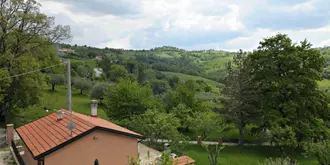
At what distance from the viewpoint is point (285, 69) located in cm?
2634

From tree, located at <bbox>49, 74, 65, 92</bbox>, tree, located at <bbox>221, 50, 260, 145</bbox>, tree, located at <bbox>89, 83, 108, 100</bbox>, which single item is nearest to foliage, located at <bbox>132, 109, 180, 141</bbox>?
tree, located at <bbox>221, 50, 260, 145</bbox>

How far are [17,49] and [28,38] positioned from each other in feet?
5.05

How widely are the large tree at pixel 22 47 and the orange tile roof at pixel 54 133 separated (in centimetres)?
1049

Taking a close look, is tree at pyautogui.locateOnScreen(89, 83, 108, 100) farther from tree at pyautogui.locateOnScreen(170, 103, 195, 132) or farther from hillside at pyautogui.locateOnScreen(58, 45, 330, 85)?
hillside at pyautogui.locateOnScreen(58, 45, 330, 85)

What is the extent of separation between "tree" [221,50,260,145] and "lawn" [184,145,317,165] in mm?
1894

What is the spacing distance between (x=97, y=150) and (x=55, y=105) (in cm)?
3060

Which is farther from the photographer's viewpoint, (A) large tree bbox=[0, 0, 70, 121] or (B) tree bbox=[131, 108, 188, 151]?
(A) large tree bbox=[0, 0, 70, 121]

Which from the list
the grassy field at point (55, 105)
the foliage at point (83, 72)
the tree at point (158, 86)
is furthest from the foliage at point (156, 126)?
the foliage at point (83, 72)

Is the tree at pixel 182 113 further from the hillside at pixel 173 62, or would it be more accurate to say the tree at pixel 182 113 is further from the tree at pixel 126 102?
the hillside at pixel 173 62

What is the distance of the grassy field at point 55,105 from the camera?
31694 millimetres

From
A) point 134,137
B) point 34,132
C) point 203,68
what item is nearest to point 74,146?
point 134,137

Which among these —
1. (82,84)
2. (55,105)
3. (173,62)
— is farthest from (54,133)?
(173,62)

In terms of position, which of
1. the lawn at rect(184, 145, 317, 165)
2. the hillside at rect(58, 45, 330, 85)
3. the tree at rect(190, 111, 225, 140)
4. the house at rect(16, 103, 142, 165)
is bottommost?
the lawn at rect(184, 145, 317, 165)

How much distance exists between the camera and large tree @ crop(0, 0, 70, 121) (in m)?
25.0
